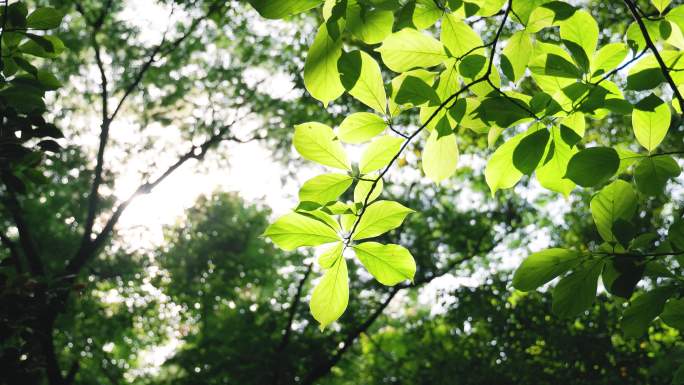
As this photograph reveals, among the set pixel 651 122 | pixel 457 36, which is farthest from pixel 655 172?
pixel 457 36

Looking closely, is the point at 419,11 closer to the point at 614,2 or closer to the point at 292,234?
the point at 292,234

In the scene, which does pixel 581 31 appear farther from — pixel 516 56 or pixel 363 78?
pixel 363 78

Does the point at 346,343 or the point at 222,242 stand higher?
the point at 222,242

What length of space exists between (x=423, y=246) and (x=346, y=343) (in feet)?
7.04

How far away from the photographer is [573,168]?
840 mm

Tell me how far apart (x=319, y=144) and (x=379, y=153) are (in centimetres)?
13

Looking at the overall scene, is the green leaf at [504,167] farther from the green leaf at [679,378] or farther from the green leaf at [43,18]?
the green leaf at [43,18]

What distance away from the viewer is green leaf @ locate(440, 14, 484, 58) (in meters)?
0.88

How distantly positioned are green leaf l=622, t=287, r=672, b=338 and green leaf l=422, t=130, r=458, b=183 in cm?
44

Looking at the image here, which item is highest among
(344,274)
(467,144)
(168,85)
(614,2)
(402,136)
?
(168,85)

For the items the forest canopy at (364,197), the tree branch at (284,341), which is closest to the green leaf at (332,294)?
the forest canopy at (364,197)

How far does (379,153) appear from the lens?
92 cm

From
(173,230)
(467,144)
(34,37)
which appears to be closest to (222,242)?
(173,230)

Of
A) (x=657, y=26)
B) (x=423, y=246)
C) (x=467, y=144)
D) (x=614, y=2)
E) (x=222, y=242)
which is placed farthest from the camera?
(x=222, y=242)
